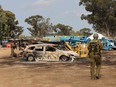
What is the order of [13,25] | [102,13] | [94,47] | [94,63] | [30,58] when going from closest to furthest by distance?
1. [94,47]
2. [94,63]
3. [30,58]
4. [102,13]
5. [13,25]

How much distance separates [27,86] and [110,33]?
77533 mm

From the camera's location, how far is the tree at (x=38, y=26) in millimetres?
111312

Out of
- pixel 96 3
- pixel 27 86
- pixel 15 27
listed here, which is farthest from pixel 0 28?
pixel 27 86

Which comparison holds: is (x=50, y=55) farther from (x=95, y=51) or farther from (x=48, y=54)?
(x=95, y=51)

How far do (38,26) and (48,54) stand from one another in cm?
8683

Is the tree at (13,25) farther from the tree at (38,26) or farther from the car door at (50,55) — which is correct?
the car door at (50,55)

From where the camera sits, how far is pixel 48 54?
28.3 m

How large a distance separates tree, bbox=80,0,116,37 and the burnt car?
57433mm

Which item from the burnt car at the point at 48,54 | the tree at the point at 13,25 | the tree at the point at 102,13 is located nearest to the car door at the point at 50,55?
the burnt car at the point at 48,54

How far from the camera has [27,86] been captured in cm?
1377

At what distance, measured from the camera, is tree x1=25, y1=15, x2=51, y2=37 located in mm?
111312

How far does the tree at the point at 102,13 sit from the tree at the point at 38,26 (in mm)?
23818

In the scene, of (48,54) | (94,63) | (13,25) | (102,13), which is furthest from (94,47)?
(13,25)

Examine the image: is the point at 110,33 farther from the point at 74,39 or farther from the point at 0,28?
the point at 74,39
